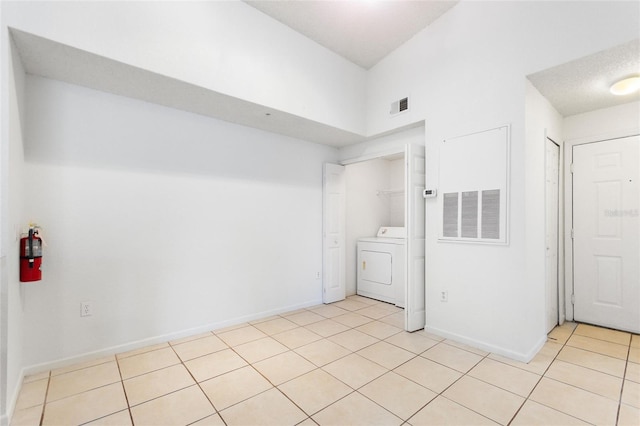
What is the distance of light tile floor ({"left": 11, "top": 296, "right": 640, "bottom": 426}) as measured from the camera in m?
1.86

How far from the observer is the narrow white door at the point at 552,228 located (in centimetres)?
313

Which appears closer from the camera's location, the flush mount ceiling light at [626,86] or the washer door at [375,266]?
the flush mount ceiling light at [626,86]

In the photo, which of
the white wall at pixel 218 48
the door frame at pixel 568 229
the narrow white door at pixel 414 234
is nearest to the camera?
the white wall at pixel 218 48

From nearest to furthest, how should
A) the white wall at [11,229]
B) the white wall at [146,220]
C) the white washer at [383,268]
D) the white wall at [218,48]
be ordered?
the white wall at [11,229] < the white wall at [218,48] < the white wall at [146,220] < the white washer at [383,268]

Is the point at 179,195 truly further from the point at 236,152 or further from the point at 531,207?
the point at 531,207

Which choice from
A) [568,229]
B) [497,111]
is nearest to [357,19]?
[497,111]

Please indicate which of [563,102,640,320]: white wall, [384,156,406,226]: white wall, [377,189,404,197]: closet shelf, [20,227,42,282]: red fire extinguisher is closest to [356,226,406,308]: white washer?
[384,156,406,226]: white wall

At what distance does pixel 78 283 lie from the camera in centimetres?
256

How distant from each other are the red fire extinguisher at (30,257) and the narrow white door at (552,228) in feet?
15.4

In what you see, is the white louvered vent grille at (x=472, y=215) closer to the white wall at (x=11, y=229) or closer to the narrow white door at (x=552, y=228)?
the narrow white door at (x=552, y=228)

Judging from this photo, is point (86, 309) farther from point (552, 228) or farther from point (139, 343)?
point (552, 228)

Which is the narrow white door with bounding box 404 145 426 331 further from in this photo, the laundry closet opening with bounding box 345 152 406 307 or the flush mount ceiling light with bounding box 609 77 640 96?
the flush mount ceiling light with bounding box 609 77 640 96

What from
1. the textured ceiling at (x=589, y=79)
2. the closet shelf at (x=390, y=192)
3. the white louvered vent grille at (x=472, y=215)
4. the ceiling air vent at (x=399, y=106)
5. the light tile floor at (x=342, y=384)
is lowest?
the light tile floor at (x=342, y=384)

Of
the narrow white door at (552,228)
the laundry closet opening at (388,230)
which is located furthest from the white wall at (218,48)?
the narrow white door at (552,228)
